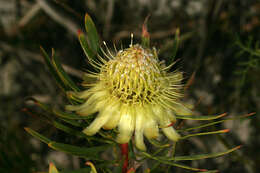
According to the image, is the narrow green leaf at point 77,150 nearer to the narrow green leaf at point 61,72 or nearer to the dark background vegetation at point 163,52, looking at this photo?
the narrow green leaf at point 61,72

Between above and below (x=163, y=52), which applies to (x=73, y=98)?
below

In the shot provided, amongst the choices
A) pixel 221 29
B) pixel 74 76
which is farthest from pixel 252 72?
pixel 74 76

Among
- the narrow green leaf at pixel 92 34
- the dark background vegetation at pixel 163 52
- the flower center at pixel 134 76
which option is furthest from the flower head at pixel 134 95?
the dark background vegetation at pixel 163 52

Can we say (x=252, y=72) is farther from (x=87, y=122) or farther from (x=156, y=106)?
(x=87, y=122)

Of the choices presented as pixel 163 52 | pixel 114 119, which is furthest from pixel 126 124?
pixel 163 52

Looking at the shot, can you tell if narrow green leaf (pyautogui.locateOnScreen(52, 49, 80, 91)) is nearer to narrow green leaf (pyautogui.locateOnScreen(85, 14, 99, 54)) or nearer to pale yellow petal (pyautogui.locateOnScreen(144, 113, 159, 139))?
narrow green leaf (pyautogui.locateOnScreen(85, 14, 99, 54))

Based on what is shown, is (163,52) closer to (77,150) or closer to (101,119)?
(101,119)
